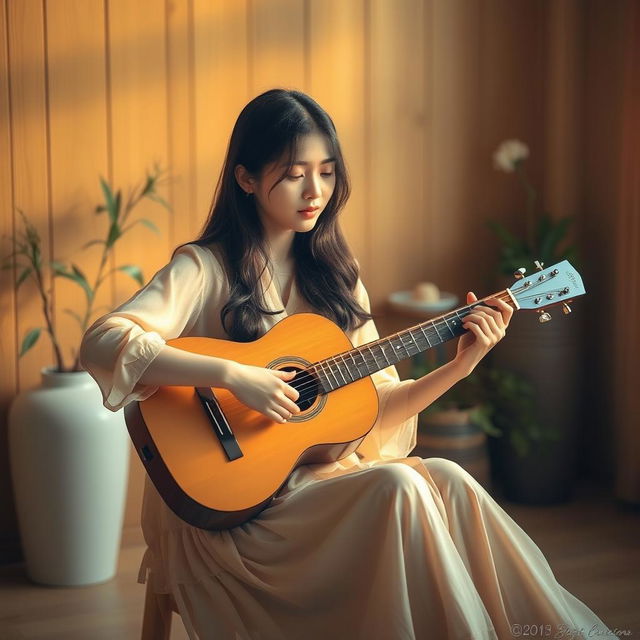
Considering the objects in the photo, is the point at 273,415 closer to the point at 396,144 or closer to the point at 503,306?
the point at 503,306

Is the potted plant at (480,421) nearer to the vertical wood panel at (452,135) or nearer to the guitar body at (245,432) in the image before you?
the vertical wood panel at (452,135)

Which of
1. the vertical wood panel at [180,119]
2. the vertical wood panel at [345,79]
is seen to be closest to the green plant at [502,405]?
the vertical wood panel at [345,79]

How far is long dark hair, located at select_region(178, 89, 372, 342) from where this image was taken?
1.96 m

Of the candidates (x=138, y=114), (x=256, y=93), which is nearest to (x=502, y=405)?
(x=256, y=93)

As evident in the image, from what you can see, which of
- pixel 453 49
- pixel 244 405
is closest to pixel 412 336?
pixel 244 405

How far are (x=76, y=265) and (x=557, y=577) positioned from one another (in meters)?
1.67

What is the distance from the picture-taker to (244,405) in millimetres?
1928

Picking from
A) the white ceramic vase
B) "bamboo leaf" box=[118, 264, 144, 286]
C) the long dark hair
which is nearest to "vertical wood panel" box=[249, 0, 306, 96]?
"bamboo leaf" box=[118, 264, 144, 286]

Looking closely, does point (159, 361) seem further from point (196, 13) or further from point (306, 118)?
point (196, 13)

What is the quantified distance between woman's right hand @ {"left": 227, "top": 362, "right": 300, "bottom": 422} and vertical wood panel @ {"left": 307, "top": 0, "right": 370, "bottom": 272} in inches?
61.4

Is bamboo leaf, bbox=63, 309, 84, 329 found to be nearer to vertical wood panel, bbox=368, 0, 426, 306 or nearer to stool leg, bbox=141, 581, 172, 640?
vertical wood panel, bbox=368, 0, 426, 306

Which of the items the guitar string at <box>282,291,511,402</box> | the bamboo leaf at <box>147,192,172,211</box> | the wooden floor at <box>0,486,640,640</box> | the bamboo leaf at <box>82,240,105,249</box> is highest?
the bamboo leaf at <box>147,192,172,211</box>

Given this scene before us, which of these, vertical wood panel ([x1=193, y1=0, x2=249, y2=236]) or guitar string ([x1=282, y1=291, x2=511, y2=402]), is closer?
guitar string ([x1=282, y1=291, x2=511, y2=402])

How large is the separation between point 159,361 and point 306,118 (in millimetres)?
538
